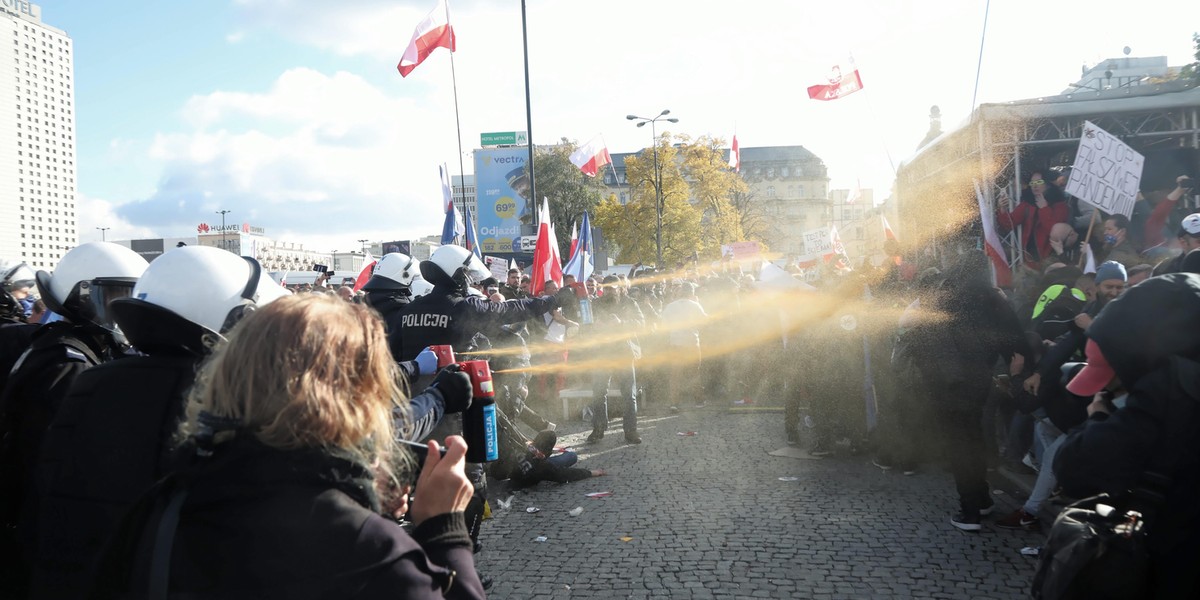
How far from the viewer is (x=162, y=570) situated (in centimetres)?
145

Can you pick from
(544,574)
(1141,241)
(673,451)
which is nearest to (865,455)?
(673,451)

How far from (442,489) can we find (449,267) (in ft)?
13.4

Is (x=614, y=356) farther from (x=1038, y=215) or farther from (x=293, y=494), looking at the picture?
(x=293, y=494)

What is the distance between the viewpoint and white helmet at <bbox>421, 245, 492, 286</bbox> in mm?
5613

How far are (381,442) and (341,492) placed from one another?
193 mm

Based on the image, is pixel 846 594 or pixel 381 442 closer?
pixel 381 442

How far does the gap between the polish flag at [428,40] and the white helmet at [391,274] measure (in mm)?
12631

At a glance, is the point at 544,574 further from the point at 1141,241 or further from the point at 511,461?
the point at 1141,241

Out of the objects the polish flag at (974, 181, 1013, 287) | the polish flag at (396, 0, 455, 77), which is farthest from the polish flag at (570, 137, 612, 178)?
the polish flag at (974, 181, 1013, 287)

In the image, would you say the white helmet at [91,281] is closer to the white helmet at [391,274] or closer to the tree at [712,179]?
the white helmet at [391,274]

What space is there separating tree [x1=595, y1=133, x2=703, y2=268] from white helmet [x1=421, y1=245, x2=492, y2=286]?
36195mm

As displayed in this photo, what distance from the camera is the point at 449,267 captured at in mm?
5652

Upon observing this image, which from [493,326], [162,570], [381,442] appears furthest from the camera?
[493,326]

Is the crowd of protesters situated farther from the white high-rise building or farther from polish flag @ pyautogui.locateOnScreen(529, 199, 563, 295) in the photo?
the white high-rise building
